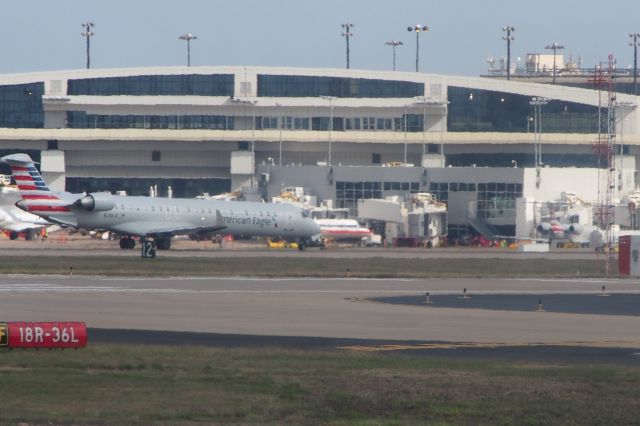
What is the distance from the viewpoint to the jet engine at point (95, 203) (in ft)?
287

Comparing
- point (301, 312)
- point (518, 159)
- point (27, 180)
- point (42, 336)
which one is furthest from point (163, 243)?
point (42, 336)

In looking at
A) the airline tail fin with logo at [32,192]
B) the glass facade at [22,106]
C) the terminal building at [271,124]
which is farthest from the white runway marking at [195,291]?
the glass facade at [22,106]

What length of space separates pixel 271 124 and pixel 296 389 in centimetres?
11595

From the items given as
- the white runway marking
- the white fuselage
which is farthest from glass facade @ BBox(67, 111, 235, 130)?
the white runway marking

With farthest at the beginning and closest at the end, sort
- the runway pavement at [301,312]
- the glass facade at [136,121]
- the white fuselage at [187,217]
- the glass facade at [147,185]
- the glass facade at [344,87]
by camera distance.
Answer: the glass facade at [344,87], the glass facade at [136,121], the glass facade at [147,185], the white fuselage at [187,217], the runway pavement at [301,312]

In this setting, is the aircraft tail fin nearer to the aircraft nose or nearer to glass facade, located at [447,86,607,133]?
the aircraft nose

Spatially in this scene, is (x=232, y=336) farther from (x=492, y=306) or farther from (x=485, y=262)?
(x=485, y=262)

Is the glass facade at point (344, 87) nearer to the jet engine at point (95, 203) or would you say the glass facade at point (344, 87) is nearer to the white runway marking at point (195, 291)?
the jet engine at point (95, 203)

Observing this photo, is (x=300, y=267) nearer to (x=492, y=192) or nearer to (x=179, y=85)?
(x=492, y=192)

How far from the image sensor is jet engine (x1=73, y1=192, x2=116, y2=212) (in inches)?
3445

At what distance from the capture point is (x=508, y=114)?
14338 cm

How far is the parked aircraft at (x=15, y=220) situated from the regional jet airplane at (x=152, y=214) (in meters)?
12.6

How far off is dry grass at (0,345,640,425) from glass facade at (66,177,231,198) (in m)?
109

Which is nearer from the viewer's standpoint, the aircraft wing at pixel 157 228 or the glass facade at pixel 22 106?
the aircraft wing at pixel 157 228
